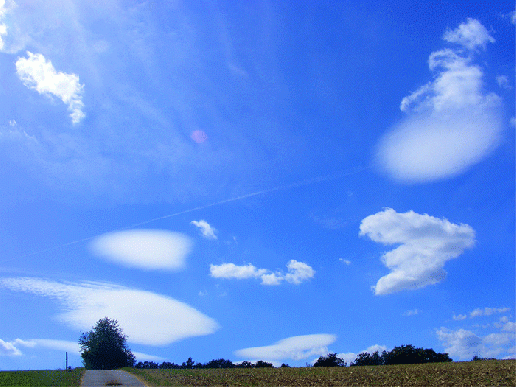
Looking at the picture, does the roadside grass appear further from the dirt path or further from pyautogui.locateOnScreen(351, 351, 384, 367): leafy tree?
pyautogui.locateOnScreen(351, 351, 384, 367): leafy tree

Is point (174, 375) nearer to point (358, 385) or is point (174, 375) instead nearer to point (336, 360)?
point (358, 385)

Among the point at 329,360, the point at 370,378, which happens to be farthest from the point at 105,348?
the point at 370,378

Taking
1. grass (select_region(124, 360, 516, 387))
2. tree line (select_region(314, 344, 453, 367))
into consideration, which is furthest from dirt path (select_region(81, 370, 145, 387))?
tree line (select_region(314, 344, 453, 367))

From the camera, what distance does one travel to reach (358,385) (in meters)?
25.3

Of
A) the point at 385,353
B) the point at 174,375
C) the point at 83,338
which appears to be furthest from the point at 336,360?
the point at 83,338

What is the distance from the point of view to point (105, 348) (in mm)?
75125

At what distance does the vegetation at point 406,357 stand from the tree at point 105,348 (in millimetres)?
44222

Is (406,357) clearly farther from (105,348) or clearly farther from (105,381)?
(105,348)

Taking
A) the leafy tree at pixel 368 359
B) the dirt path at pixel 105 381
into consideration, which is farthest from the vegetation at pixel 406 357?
the dirt path at pixel 105 381

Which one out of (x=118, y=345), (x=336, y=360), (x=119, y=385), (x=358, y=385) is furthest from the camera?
(x=118, y=345)

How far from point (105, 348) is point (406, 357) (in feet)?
177

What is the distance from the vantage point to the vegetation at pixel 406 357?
5119 cm

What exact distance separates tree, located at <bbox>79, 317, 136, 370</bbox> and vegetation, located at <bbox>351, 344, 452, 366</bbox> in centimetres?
4422

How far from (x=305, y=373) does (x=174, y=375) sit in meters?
10.4
